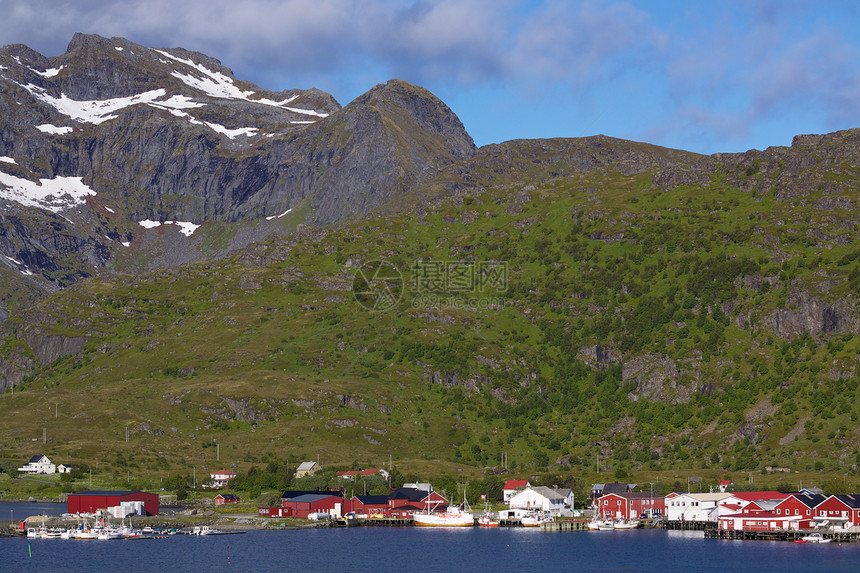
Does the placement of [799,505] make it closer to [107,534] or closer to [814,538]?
[814,538]

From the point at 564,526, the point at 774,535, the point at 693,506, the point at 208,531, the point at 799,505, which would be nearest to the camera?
the point at 774,535

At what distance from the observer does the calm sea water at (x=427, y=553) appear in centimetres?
13850

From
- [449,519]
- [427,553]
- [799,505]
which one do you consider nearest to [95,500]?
[449,519]

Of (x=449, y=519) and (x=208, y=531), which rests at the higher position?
(x=449, y=519)

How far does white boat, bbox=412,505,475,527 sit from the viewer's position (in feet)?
641

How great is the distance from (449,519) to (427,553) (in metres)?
43.3

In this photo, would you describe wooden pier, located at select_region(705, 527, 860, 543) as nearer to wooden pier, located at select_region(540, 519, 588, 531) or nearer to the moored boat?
the moored boat

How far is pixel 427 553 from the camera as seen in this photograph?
502 feet

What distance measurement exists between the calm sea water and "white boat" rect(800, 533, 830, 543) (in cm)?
312

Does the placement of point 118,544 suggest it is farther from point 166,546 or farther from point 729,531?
point 729,531

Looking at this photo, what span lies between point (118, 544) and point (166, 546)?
11508 mm

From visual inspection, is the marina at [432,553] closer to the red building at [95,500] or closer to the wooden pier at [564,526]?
the wooden pier at [564,526]

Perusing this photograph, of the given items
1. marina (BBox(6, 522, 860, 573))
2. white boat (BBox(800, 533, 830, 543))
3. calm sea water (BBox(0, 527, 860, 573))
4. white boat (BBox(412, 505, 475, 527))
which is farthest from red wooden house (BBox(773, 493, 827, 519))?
white boat (BBox(412, 505, 475, 527))

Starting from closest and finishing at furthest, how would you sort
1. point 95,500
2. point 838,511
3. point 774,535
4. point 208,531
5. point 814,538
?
1. point 814,538
2. point 774,535
3. point 838,511
4. point 208,531
5. point 95,500
